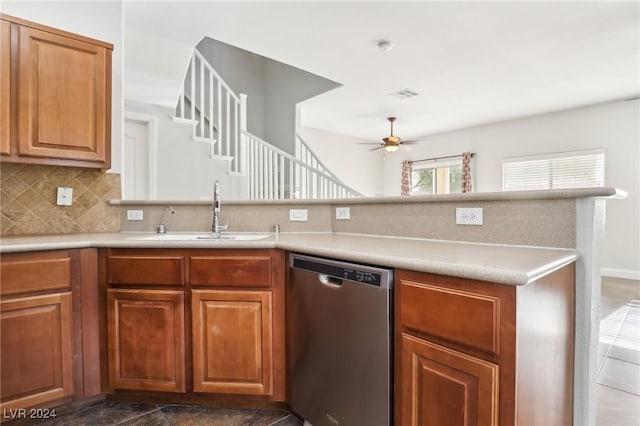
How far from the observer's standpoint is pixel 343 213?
2309 millimetres

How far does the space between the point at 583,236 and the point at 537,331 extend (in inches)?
21.2

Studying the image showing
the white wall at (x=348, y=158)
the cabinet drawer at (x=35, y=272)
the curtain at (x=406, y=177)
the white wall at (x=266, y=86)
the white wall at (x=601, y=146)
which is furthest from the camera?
the curtain at (x=406, y=177)

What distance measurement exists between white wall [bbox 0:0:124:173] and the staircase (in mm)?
1491

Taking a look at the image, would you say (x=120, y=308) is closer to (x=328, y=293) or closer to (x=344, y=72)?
(x=328, y=293)

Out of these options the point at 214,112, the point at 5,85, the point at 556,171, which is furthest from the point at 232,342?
the point at 556,171

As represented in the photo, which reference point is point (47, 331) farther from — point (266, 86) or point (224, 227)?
point (266, 86)

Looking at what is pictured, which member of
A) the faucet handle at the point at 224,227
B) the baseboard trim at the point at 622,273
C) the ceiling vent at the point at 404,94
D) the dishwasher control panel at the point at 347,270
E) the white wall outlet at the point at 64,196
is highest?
the ceiling vent at the point at 404,94

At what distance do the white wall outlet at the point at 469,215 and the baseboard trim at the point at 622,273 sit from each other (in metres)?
4.71

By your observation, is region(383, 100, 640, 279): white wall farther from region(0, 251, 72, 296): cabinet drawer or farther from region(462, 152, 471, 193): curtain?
region(0, 251, 72, 296): cabinet drawer

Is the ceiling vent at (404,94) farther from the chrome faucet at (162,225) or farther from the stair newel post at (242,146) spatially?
the chrome faucet at (162,225)

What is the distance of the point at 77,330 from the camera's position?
1747 mm

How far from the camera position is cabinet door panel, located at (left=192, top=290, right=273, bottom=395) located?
1.72 metres

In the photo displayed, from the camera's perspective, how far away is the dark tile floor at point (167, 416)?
5.61 feet

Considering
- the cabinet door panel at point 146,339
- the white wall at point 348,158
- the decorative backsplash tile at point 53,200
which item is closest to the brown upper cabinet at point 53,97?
the decorative backsplash tile at point 53,200
